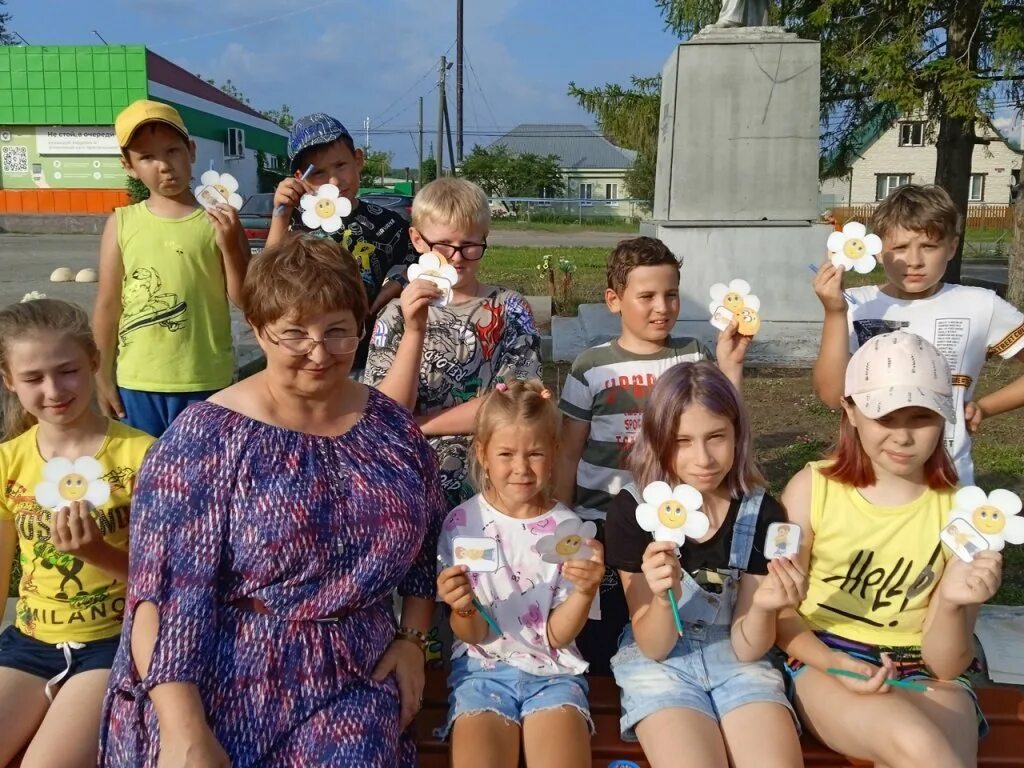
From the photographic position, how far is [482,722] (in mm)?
2270

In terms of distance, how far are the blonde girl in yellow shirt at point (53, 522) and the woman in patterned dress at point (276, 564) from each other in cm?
38

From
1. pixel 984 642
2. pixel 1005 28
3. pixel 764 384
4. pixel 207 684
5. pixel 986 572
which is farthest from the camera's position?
pixel 1005 28

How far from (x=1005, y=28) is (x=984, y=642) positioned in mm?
10648

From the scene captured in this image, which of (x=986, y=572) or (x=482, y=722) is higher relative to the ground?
(x=986, y=572)

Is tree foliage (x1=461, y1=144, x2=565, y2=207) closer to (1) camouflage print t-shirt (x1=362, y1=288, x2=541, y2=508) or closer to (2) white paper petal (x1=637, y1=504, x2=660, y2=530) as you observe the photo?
(1) camouflage print t-shirt (x1=362, y1=288, x2=541, y2=508)

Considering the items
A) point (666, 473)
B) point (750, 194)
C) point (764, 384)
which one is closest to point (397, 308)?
point (666, 473)

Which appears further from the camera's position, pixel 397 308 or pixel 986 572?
pixel 397 308

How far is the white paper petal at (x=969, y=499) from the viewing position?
216 centimetres

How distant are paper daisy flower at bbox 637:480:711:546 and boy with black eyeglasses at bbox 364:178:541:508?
33.8 inches

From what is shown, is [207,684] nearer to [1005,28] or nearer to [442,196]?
[442,196]

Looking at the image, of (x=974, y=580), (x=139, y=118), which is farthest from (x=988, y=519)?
(x=139, y=118)

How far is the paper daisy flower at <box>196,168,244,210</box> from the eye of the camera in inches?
121

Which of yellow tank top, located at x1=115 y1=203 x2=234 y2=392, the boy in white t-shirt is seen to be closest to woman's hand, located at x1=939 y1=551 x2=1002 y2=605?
the boy in white t-shirt

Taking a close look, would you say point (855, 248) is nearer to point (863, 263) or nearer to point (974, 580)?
point (863, 263)
